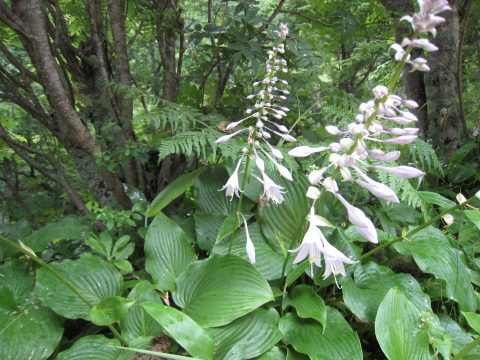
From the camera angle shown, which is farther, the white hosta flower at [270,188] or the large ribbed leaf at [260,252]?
the large ribbed leaf at [260,252]

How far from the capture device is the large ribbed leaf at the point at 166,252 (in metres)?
1.79

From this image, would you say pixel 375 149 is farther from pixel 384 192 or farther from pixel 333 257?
pixel 333 257

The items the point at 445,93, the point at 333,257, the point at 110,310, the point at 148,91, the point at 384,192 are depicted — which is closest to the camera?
the point at 384,192

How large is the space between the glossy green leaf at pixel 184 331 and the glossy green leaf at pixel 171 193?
0.87 m

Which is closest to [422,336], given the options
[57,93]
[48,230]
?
[48,230]

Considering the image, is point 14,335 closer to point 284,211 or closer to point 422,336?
point 284,211

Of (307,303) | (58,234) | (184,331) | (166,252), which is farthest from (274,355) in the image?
(58,234)

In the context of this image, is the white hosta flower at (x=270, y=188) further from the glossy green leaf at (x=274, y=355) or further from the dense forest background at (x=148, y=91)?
the glossy green leaf at (x=274, y=355)

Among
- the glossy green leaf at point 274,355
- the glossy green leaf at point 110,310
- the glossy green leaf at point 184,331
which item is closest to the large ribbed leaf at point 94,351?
the glossy green leaf at point 110,310

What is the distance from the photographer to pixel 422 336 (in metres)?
1.38

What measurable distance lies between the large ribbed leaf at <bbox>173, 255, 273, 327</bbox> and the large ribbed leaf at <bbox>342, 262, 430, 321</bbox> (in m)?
0.43

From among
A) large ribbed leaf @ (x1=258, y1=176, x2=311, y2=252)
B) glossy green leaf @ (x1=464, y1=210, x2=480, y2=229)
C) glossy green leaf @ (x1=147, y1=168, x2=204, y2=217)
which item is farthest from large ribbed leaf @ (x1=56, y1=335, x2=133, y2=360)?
glossy green leaf @ (x1=464, y1=210, x2=480, y2=229)

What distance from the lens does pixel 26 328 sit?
144 cm

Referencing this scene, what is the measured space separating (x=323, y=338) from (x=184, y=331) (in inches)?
24.2
